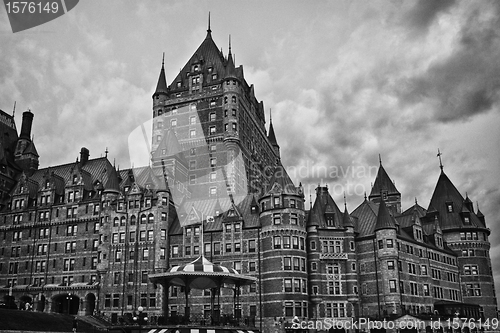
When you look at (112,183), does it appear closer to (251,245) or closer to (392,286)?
(251,245)

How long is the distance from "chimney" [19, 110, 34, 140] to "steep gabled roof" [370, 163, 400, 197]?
74.7m

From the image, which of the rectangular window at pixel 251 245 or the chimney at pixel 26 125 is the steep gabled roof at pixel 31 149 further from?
the rectangular window at pixel 251 245

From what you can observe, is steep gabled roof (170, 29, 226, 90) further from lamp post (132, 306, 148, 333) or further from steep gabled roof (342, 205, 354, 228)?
lamp post (132, 306, 148, 333)

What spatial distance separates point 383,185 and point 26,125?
77.8 m

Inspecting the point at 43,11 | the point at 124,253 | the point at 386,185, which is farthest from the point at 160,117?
the point at 43,11

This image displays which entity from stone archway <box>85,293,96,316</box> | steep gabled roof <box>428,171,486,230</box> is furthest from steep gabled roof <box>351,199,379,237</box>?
stone archway <box>85,293,96,316</box>

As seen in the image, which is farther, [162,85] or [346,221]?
[162,85]

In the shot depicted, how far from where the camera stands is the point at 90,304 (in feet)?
266

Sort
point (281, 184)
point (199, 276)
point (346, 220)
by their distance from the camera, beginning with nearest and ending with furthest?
1. point (199, 276)
2. point (281, 184)
3. point (346, 220)

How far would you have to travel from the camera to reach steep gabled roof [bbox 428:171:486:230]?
312ft

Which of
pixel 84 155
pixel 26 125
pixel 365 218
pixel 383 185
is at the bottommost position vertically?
pixel 365 218

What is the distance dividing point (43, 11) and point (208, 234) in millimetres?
57033

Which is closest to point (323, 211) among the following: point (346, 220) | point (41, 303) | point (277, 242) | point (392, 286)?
point (346, 220)

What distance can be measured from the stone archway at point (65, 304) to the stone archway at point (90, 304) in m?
3.36
